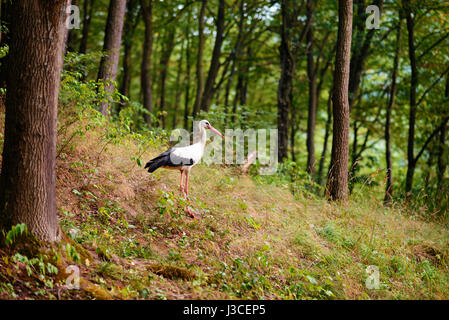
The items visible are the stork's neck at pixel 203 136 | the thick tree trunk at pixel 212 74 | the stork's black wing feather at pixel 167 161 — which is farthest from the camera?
the thick tree trunk at pixel 212 74

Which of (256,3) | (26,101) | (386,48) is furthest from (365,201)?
(256,3)

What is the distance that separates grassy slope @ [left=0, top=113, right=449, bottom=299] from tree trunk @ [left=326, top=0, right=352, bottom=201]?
0.63 metres

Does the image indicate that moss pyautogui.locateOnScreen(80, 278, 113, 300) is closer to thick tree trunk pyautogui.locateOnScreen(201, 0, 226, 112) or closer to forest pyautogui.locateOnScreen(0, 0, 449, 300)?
forest pyautogui.locateOnScreen(0, 0, 449, 300)

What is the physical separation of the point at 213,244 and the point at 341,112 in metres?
4.74

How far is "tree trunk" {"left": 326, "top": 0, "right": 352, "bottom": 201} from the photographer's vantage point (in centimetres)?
837

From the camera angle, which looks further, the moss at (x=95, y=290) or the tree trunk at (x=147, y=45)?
the tree trunk at (x=147, y=45)

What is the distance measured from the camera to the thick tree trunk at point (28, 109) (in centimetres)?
385

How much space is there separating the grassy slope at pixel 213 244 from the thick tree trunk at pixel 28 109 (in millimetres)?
533

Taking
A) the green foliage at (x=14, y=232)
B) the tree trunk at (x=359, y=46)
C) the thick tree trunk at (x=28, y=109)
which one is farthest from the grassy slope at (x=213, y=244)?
the tree trunk at (x=359, y=46)

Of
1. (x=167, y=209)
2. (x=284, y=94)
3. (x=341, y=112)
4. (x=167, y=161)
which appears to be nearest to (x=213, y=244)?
(x=167, y=209)

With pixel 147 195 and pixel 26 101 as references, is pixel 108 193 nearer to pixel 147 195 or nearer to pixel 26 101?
pixel 147 195

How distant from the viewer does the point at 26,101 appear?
386 centimetres

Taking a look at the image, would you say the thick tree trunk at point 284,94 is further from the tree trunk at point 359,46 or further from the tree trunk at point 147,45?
the tree trunk at point 147,45
